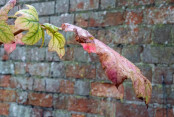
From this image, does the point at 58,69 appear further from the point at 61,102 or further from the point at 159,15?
the point at 159,15

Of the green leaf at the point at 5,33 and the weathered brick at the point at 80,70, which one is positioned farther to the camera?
the weathered brick at the point at 80,70

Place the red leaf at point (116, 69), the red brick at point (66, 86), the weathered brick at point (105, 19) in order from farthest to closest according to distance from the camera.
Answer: the red brick at point (66, 86)
the weathered brick at point (105, 19)
the red leaf at point (116, 69)

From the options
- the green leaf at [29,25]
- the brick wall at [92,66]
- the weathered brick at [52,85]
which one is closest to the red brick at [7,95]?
the brick wall at [92,66]

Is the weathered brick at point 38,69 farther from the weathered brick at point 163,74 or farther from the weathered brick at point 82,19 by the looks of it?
the weathered brick at point 163,74

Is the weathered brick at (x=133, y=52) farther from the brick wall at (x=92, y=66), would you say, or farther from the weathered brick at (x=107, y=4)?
the weathered brick at (x=107, y=4)

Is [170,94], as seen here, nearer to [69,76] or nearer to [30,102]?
[69,76]

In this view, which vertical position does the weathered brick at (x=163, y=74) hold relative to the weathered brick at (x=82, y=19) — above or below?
below

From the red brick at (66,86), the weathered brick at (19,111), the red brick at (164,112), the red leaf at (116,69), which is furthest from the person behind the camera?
the weathered brick at (19,111)

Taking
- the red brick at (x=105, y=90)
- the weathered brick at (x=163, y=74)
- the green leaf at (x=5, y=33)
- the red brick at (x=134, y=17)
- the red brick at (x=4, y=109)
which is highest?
the red brick at (x=134, y=17)
